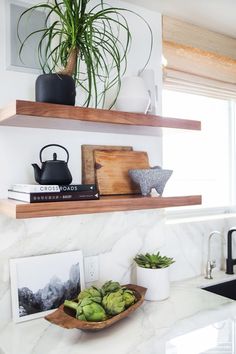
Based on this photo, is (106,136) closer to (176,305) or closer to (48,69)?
(48,69)

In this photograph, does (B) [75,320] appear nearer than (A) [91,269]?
Yes

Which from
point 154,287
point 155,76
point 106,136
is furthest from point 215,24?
point 154,287

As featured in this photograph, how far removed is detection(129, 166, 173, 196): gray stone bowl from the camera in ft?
5.07

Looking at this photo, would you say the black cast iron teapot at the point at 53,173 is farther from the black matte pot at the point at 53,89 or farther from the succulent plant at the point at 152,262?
the succulent plant at the point at 152,262

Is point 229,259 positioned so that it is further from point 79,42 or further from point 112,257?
point 79,42

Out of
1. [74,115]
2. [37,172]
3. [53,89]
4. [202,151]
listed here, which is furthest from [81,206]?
[202,151]

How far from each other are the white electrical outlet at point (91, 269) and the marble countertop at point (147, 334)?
0.84 ft

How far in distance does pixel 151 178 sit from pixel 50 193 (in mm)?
495

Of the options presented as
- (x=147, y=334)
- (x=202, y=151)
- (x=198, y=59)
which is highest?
(x=198, y=59)

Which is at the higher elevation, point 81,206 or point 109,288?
point 81,206

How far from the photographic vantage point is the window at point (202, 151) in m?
2.19

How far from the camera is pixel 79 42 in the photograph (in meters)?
1.34

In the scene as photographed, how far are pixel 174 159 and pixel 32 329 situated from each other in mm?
1306

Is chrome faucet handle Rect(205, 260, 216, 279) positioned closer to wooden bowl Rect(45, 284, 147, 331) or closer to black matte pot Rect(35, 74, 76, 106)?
wooden bowl Rect(45, 284, 147, 331)
